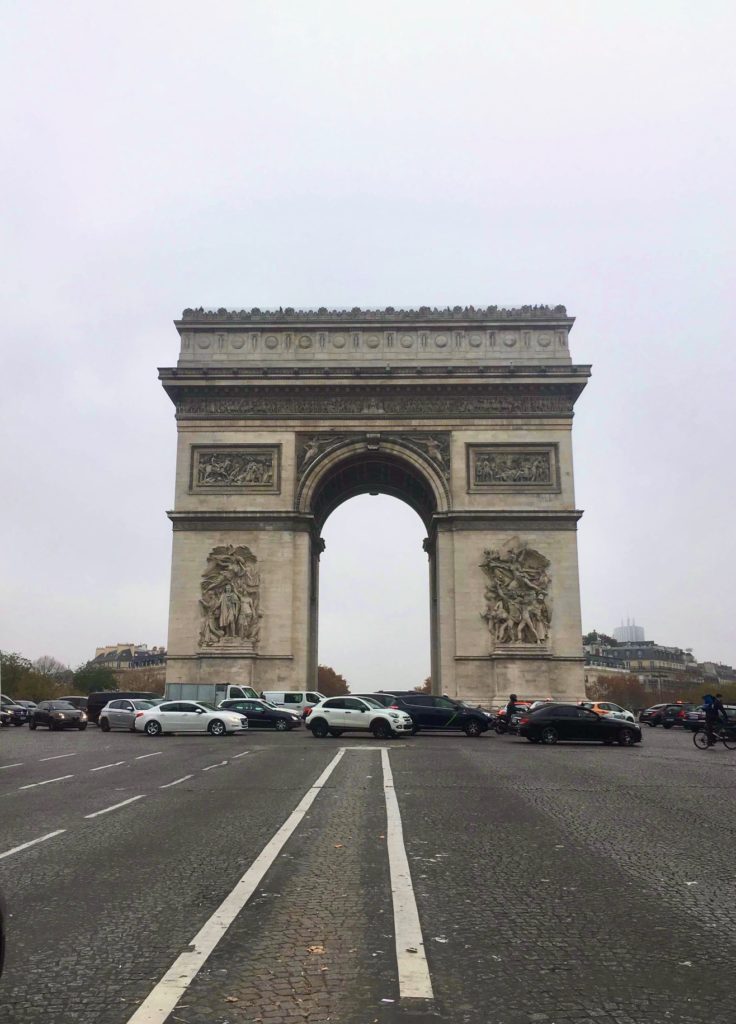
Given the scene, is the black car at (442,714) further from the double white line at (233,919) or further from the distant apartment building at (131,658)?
the distant apartment building at (131,658)

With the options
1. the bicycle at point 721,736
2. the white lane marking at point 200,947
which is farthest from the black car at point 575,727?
the white lane marking at point 200,947

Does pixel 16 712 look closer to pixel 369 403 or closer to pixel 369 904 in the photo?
pixel 369 403

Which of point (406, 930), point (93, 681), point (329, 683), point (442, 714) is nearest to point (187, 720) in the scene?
point (442, 714)

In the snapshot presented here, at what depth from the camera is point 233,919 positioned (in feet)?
17.7

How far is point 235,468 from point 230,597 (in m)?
6.33

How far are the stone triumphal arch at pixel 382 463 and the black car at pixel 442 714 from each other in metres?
9.90

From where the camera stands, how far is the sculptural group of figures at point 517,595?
39938 millimetres

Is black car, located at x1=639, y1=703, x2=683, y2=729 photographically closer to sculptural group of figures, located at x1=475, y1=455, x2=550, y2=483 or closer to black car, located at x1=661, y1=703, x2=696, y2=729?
black car, located at x1=661, y1=703, x2=696, y2=729

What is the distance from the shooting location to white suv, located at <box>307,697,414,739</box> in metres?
26.4

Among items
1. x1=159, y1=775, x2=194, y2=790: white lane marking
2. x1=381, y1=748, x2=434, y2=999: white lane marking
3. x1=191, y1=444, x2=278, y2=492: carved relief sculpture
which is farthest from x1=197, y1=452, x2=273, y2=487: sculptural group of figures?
x1=381, y1=748, x2=434, y2=999: white lane marking

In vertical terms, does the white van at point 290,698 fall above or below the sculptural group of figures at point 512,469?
below

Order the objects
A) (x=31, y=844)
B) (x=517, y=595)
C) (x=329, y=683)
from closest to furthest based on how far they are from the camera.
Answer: (x=31, y=844)
(x=517, y=595)
(x=329, y=683)

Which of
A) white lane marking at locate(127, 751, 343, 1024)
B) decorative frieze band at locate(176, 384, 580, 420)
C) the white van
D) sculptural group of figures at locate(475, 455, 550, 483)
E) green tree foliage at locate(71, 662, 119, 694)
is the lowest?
white lane marking at locate(127, 751, 343, 1024)

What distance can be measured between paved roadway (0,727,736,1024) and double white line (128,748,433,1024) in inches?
0.8
